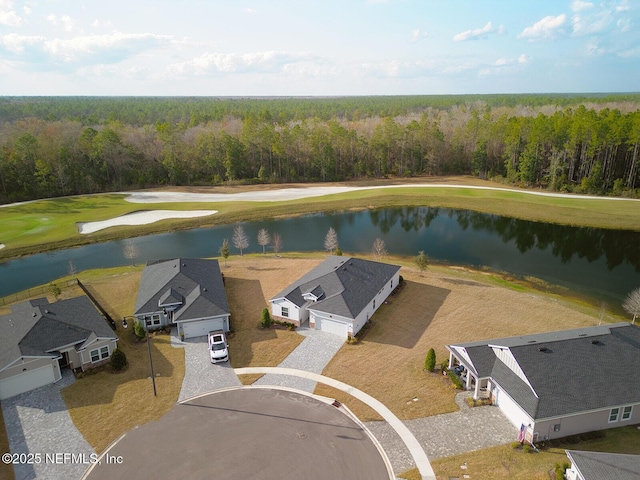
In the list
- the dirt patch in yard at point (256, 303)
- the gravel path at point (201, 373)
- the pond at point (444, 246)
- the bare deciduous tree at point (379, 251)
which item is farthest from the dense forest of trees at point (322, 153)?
the gravel path at point (201, 373)

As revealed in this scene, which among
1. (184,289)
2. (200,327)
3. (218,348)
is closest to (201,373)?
(218,348)

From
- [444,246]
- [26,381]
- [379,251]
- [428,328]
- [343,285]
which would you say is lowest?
[444,246]

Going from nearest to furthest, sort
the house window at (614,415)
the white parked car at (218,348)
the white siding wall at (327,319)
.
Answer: the house window at (614,415) < the white parked car at (218,348) < the white siding wall at (327,319)

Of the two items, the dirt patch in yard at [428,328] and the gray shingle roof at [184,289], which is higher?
the gray shingle roof at [184,289]

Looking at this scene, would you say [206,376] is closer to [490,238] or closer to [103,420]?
[103,420]

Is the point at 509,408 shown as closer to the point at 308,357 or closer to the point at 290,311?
the point at 308,357

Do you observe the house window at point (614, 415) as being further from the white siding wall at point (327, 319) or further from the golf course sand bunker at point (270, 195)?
the golf course sand bunker at point (270, 195)
